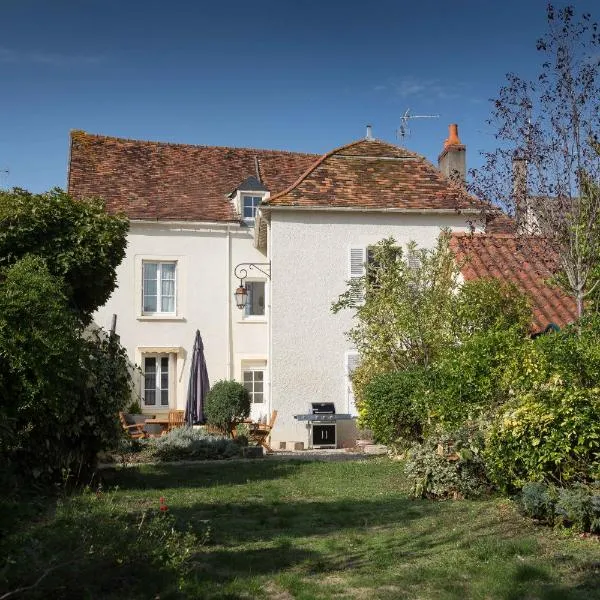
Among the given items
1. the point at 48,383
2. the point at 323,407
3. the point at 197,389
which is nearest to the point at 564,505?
the point at 48,383

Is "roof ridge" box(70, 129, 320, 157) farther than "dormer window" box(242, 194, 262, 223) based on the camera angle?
Yes

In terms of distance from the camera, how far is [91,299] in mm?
11688

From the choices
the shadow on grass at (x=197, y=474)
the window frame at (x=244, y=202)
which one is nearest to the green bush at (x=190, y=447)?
the shadow on grass at (x=197, y=474)

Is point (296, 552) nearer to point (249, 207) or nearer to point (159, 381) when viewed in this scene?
point (159, 381)

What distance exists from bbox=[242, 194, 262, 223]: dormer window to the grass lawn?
576 inches

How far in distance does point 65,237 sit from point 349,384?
10.4 meters

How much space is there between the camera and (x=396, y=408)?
13094mm

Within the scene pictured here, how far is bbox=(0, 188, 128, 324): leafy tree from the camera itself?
1076 cm

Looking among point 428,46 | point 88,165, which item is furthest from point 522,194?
point 88,165

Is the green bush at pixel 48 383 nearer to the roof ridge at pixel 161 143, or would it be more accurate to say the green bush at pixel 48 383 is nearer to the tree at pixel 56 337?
the tree at pixel 56 337

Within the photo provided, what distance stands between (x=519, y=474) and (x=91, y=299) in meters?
6.89

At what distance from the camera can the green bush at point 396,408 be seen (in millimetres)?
13023

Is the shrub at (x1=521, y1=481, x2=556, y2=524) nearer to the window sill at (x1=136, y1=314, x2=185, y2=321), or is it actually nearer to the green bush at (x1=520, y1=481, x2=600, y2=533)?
the green bush at (x1=520, y1=481, x2=600, y2=533)

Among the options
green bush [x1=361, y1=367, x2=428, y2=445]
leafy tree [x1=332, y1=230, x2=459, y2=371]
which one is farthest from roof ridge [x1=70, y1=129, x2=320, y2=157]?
green bush [x1=361, y1=367, x2=428, y2=445]
